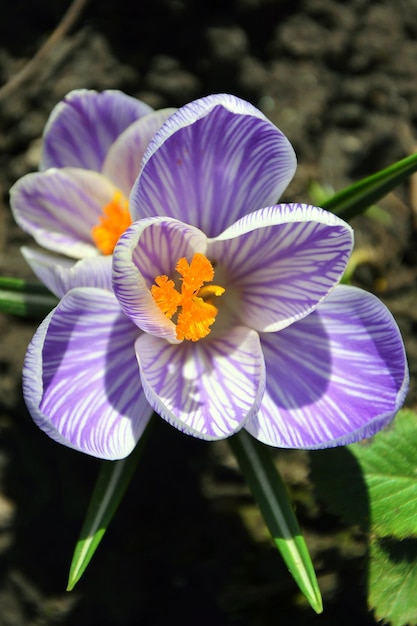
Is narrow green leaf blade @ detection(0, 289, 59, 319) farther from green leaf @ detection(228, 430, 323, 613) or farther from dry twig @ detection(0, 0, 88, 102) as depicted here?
dry twig @ detection(0, 0, 88, 102)

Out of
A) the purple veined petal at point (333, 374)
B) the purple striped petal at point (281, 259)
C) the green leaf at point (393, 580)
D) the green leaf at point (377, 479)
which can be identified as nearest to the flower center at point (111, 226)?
the purple striped petal at point (281, 259)

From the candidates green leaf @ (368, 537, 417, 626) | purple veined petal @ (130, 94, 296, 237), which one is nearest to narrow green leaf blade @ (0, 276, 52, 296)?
purple veined petal @ (130, 94, 296, 237)

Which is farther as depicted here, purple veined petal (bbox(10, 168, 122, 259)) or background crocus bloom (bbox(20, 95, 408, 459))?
Result: purple veined petal (bbox(10, 168, 122, 259))

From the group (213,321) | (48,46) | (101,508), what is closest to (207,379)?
(213,321)

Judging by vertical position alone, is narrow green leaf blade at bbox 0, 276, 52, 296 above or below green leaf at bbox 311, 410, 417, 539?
above

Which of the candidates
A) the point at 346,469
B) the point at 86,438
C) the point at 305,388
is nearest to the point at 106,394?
the point at 86,438

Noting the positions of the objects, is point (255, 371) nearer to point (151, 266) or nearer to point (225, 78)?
point (151, 266)

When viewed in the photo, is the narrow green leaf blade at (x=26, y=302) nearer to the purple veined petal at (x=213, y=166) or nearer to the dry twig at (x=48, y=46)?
the purple veined petal at (x=213, y=166)

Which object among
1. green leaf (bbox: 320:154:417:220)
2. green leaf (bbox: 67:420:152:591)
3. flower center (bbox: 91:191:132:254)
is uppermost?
green leaf (bbox: 320:154:417:220)
